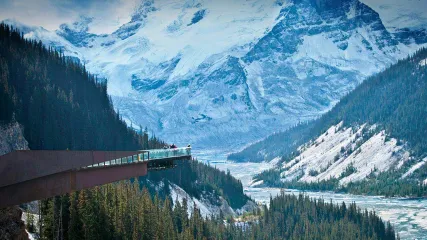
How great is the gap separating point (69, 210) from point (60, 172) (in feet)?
120

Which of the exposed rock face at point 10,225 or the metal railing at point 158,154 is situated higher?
the metal railing at point 158,154

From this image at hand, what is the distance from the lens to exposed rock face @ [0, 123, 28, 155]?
478 feet

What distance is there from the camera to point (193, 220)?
168625 mm

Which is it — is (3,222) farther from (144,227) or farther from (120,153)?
(144,227)

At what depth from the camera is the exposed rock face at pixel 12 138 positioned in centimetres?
14562

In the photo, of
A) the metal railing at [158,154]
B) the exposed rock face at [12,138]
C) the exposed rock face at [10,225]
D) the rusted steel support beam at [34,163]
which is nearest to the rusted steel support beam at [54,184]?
the rusted steel support beam at [34,163]

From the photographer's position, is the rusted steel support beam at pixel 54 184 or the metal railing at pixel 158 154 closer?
the rusted steel support beam at pixel 54 184

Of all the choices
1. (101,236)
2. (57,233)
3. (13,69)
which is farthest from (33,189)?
(13,69)

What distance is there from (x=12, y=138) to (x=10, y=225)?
99486 millimetres

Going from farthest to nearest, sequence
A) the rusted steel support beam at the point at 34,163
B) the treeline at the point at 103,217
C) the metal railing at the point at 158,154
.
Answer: the treeline at the point at 103,217
the metal railing at the point at 158,154
the rusted steel support beam at the point at 34,163

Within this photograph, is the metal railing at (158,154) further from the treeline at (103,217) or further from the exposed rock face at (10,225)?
the exposed rock face at (10,225)

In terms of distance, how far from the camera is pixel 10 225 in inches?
2283

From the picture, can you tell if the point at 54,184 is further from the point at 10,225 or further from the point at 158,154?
the point at 158,154

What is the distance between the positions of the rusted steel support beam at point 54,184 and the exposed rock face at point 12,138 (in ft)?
276
